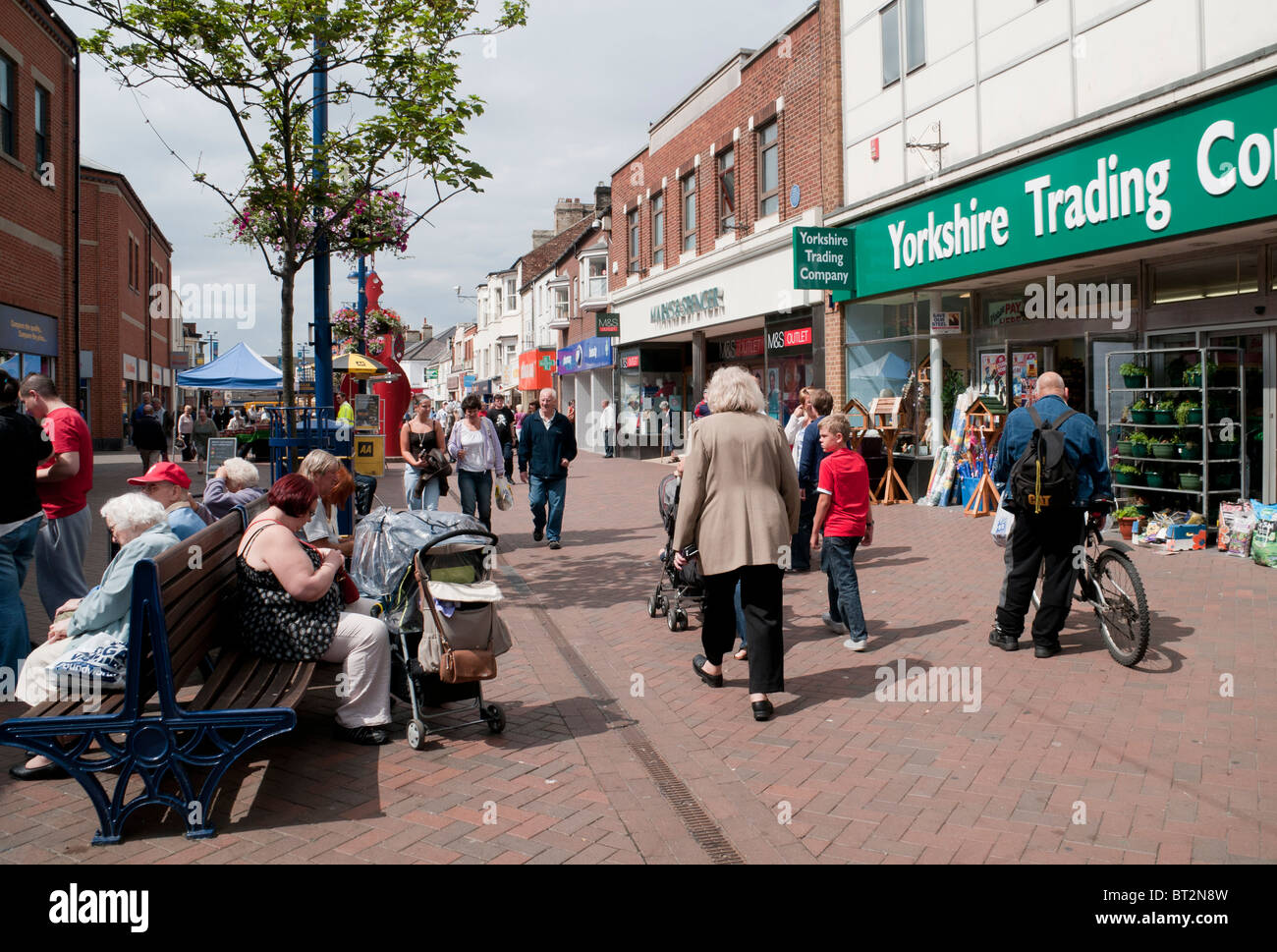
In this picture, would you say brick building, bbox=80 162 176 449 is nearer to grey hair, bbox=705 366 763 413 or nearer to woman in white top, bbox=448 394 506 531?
woman in white top, bbox=448 394 506 531

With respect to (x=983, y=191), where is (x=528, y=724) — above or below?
below

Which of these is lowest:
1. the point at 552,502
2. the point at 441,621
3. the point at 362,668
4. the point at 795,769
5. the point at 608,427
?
the point at 795,769

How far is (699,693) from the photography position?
5695mm

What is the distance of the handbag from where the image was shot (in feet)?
15.2

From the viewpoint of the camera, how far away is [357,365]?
841 inches

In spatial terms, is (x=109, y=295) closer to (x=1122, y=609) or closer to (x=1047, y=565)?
(x=1047, y=565)

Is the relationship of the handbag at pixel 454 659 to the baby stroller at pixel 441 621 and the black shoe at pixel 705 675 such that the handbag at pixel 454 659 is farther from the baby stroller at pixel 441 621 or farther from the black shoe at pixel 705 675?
the black shoe at pixel 705 675

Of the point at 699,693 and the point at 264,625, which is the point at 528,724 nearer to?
the point at 699,693

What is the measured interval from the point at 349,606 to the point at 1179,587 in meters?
6.79

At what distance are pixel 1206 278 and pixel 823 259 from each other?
622 cm

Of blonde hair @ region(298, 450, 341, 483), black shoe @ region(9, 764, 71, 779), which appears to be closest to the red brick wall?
blonde hair @ region(298, 450, 341, 483)

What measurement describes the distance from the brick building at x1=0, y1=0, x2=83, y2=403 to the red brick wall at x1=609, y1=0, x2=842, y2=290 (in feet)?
40.9

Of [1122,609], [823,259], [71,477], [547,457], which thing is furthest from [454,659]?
[823,259]
